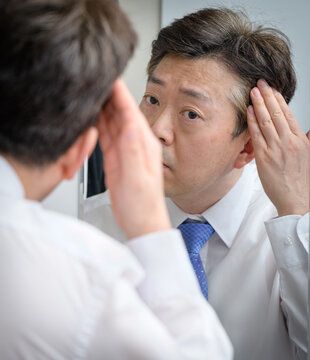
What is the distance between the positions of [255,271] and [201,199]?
0.23 metres

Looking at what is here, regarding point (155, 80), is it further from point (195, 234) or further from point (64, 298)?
point (64, 298)

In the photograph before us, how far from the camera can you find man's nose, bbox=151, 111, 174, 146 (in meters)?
1.04

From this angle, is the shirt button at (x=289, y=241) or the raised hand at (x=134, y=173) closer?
Result: the raised hand at (x=134, y=173)

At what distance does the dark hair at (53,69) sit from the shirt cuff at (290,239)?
0.55m

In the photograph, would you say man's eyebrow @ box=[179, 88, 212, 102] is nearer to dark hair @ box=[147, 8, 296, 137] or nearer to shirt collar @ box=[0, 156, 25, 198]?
dark hair @ box=[147, 8, 296, 137]

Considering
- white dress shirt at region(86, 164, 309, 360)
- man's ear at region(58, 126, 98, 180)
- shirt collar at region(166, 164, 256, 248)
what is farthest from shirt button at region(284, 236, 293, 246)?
man's ear at region(58, 126, 98, 180)

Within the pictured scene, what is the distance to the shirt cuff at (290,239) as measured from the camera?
0.95 m

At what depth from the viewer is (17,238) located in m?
0.48

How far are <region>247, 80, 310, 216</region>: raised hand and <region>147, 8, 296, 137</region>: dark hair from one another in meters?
0.04

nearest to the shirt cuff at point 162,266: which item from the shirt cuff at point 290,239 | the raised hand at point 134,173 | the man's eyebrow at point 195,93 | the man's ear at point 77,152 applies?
the raised hand at point 134,173

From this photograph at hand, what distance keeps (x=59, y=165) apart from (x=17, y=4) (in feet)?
0.62

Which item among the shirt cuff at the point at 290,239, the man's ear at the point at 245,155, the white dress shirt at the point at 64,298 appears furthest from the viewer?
the man's ear at the point at 245,155

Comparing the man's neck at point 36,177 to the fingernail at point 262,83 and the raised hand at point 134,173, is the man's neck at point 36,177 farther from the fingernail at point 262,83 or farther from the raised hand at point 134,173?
A: the fingernail at point 262,83

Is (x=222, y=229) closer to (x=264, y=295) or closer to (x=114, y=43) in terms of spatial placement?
(x=264, y=295)
